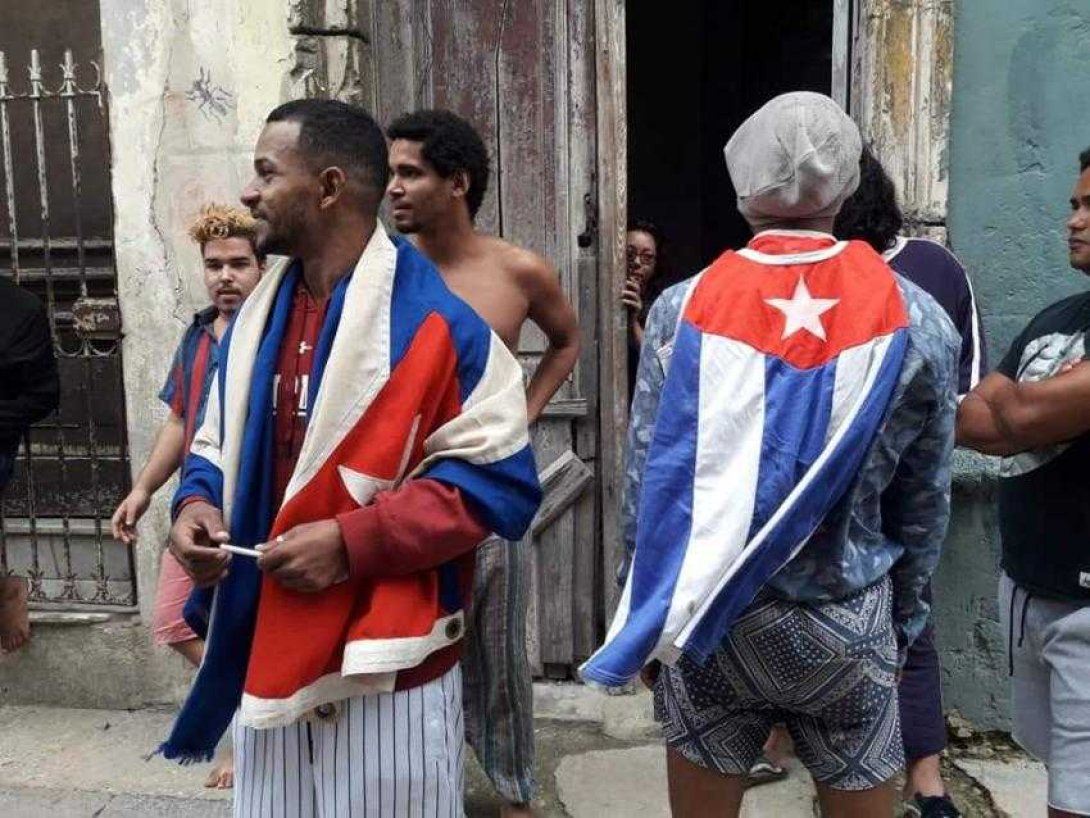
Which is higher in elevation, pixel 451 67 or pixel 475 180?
pixel 451 67

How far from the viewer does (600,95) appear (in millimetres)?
3688

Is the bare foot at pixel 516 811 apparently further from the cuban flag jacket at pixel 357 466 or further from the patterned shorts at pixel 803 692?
the cuban flag jacket at pixel 357 466

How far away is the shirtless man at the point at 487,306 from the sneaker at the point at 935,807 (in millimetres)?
1069

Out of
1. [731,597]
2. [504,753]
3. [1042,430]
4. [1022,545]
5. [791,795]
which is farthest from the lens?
[791,795]

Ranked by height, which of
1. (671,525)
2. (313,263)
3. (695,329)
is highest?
(313,263)

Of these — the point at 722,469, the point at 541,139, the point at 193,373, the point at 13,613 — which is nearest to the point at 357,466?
the point at 722,469

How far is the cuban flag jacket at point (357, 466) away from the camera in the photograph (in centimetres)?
173

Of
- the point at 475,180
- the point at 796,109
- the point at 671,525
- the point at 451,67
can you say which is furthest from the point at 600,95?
the point at 671,525

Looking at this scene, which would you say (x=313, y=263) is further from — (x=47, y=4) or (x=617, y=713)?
(x=47, y=4)

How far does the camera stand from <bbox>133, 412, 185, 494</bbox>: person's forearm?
328cm

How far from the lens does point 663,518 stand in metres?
1.81

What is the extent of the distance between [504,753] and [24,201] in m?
3.05

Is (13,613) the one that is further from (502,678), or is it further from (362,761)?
(362,761)

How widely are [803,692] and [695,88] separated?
219 inches
